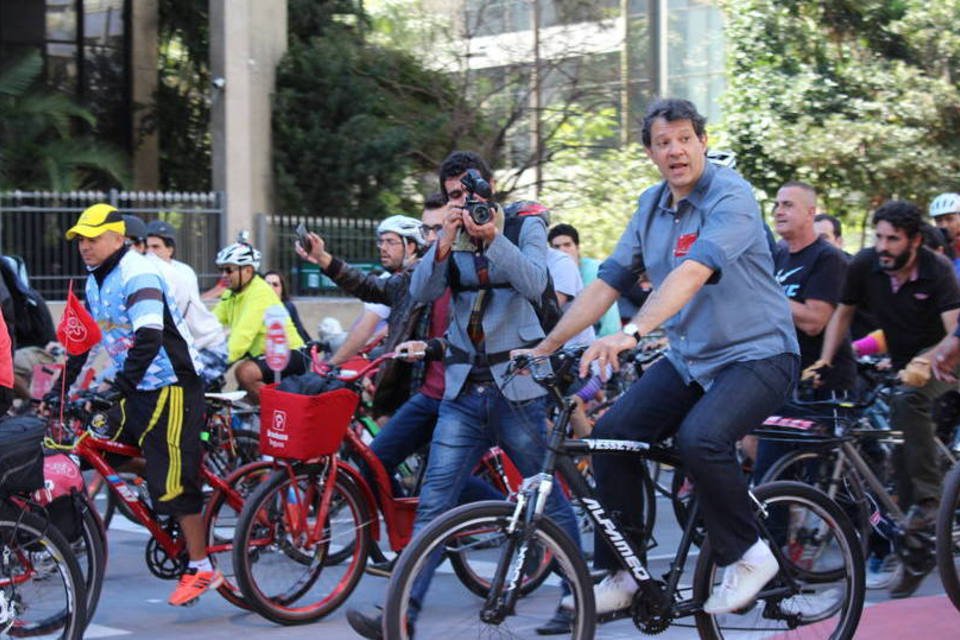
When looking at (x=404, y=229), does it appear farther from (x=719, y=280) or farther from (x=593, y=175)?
(x=593, y=175)

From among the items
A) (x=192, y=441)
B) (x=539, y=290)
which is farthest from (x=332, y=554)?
(x=539, y=290)

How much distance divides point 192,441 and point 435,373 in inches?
44.1

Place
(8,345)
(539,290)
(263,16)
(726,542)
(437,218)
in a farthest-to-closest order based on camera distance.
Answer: (263,16) < (437,218) < (539,290) < (8,345) < (726,542)

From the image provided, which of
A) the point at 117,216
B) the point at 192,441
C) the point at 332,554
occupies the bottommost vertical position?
the point at 332,554

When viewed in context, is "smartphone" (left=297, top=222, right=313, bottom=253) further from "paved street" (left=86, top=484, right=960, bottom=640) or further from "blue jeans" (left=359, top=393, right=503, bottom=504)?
"paved street" (left=86, top=484, right=960, bottom=640)

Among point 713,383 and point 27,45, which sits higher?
point 27,45

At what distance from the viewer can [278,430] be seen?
645 centimetres

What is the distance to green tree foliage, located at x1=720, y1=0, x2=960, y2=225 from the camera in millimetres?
21828

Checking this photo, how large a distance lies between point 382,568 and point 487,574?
1.75 m

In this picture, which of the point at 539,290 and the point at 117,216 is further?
the point at 117,216

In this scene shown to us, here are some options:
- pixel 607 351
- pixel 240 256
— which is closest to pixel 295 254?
pixel 240 256

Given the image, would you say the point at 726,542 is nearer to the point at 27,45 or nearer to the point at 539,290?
the point at 539,290

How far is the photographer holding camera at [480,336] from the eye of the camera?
5980 millimetres

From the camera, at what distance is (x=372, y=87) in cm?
1936
